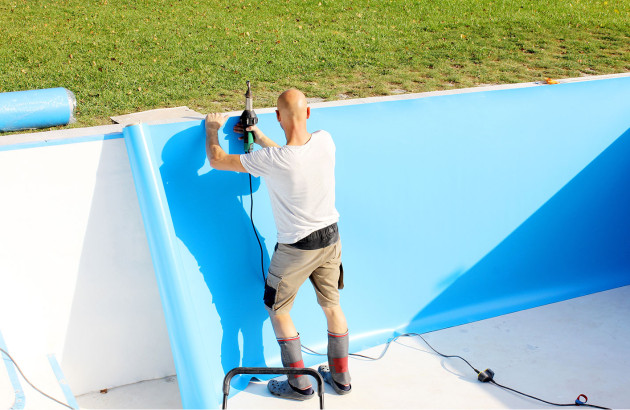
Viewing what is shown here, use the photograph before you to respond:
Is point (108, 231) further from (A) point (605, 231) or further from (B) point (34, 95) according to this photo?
(A) point (605, 231)

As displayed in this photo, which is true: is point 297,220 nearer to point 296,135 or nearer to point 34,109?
point 296,135

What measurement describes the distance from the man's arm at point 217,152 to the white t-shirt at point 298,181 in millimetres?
83

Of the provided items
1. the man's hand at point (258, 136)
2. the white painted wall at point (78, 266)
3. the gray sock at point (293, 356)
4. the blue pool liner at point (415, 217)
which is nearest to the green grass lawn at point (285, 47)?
the white painted wall at point (78, 266)

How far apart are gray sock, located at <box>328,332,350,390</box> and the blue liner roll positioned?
3.01 m

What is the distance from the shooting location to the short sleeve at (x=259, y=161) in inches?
138

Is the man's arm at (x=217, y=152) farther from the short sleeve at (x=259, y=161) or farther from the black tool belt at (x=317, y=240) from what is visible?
the black tool belt at (x=317, y=240)

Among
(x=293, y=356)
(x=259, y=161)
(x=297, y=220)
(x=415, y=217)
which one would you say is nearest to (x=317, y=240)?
(x=297, y=220)

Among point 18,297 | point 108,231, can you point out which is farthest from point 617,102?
point 18,297

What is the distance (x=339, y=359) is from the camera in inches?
155

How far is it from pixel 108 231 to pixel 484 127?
113 inches

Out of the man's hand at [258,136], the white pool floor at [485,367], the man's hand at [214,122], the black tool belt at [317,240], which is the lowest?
the white pool floor at [485,367]

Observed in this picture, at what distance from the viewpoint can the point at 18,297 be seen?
3939 millimetres

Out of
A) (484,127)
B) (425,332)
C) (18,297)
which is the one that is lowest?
(425,332)

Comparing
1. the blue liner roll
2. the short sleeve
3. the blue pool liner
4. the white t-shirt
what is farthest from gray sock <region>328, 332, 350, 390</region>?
the blue liner roll
